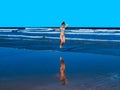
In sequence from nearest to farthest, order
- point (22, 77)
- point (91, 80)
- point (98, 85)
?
point (98, 85)
point (91, 80)
point (22, 77)

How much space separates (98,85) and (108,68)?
3.56 m

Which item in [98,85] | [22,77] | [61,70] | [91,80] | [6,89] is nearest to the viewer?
[6,89]

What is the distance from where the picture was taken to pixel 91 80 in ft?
30.0

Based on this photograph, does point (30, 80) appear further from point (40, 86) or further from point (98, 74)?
point (98, 74)

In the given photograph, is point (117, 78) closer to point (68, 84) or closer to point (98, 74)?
point (98, 74)

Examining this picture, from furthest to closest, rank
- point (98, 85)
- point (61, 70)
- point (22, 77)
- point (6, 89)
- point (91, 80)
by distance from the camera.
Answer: point (61, 70) < point (22, 77) < point (91, 80) < point (98, 85) < point (6, 89)

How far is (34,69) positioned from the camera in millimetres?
11703

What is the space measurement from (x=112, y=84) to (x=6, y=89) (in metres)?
3.07

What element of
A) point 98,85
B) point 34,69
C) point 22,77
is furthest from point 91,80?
point 34,69

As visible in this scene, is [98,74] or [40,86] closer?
[40,86]

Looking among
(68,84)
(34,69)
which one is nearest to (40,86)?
(68,84)

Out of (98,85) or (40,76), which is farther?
(40,76)

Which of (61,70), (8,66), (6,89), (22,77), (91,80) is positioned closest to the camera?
(6,89)

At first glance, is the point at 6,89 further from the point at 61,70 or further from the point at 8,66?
the point at 8,66
